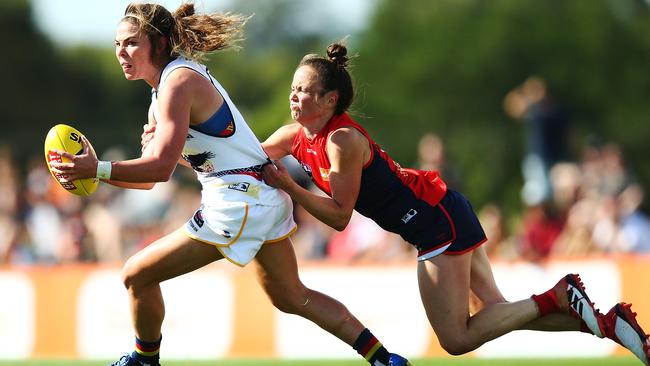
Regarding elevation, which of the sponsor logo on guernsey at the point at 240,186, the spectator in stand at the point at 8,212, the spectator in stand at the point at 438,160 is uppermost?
the spectator in stand at the point at 438,160

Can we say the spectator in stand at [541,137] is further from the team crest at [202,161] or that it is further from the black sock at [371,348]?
the team crest at [202,161]

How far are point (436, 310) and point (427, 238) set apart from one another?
41cm

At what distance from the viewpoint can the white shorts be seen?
6.71m

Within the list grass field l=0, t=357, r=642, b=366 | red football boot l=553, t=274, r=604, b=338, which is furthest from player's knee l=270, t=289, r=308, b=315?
grass field l=0, t=357, r=642, b=366

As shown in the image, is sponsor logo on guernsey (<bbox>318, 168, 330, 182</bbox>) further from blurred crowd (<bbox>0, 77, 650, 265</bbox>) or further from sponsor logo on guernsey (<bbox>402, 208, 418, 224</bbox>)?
blurred crowd (<bbox>0, 77, 650, 265</bbox>)

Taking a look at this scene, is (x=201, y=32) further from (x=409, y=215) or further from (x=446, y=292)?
(x=446, y=292)

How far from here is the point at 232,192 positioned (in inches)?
266

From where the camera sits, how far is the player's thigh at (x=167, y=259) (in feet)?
22.0

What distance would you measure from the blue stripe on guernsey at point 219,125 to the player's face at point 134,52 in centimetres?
41

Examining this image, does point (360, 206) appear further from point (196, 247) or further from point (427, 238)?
point (196, 247)

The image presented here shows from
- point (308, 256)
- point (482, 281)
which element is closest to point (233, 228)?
point (482, 281)

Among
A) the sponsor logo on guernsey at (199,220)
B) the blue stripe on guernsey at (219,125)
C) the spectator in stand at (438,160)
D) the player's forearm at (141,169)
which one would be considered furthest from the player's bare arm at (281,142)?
the spectator in stand at (438,160)

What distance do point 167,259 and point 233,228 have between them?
392 millimetres

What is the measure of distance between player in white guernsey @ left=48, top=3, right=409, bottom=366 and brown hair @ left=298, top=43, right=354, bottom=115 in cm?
50
